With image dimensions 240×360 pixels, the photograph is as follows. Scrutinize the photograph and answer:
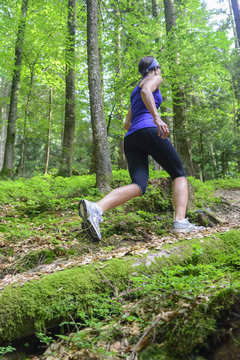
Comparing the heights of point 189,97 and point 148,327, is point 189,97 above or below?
above

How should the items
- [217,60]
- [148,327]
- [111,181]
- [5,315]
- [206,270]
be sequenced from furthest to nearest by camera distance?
[217,60] < [111,181] < [206,270] < [5,315] < [148,327]

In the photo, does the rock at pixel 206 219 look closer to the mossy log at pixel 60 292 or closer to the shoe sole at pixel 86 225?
the mossy log at pixel 60 292

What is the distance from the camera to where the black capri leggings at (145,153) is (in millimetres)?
3355

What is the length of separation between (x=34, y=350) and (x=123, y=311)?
0.69m

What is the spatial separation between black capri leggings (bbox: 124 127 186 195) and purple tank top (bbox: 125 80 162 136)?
8 cm

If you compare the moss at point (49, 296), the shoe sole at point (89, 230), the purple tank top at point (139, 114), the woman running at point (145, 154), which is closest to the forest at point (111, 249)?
the moss at point (49, 296)

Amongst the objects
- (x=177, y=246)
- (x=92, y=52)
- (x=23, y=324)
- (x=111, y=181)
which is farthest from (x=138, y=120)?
(x=92, y=52)

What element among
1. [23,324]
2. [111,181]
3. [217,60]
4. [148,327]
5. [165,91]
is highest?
[217,60]

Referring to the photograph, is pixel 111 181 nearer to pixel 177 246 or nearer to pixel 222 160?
pixel 177 246

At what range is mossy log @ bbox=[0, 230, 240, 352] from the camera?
5.92 feet

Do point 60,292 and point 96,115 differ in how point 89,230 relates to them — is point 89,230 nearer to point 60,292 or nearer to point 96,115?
point 60,292

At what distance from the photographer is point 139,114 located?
3.54 meters

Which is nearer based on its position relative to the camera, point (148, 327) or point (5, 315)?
point (148, 327)

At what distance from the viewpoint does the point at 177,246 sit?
272 cm
